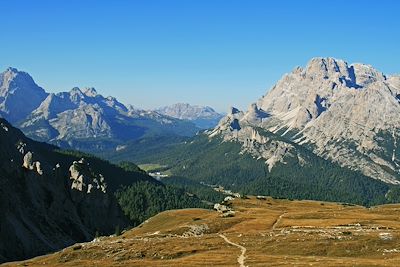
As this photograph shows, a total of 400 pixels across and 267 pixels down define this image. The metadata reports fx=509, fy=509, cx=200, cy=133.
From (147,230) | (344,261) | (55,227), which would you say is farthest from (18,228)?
(344,261)

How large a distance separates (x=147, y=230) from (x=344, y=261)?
337 feet

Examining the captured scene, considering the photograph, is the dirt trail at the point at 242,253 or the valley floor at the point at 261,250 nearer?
the dirt trail at the point at 242,253

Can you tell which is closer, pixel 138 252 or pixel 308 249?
pixel 308 249

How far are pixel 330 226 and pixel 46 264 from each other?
7849 centimetres

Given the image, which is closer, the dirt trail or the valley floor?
the dirt trail

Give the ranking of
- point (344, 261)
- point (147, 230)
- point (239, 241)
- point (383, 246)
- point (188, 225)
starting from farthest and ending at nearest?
1. point (147, 230)
2. point (188, 225)
3. point (239, 241)
4. point (383, 246)
5. point (344, 261)

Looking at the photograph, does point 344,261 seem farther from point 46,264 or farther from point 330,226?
point 46,264

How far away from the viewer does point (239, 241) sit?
405 ft

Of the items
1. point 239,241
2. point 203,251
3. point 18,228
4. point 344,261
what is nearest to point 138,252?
point 203,251

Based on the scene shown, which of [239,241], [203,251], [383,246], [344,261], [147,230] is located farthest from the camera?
[147,230]

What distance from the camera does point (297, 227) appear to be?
147m

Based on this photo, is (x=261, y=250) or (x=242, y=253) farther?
(x=261, y=250)

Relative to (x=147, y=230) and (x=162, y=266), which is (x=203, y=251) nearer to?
(x=162, y=266)

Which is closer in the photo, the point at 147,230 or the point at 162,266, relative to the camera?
the point at 162,266
